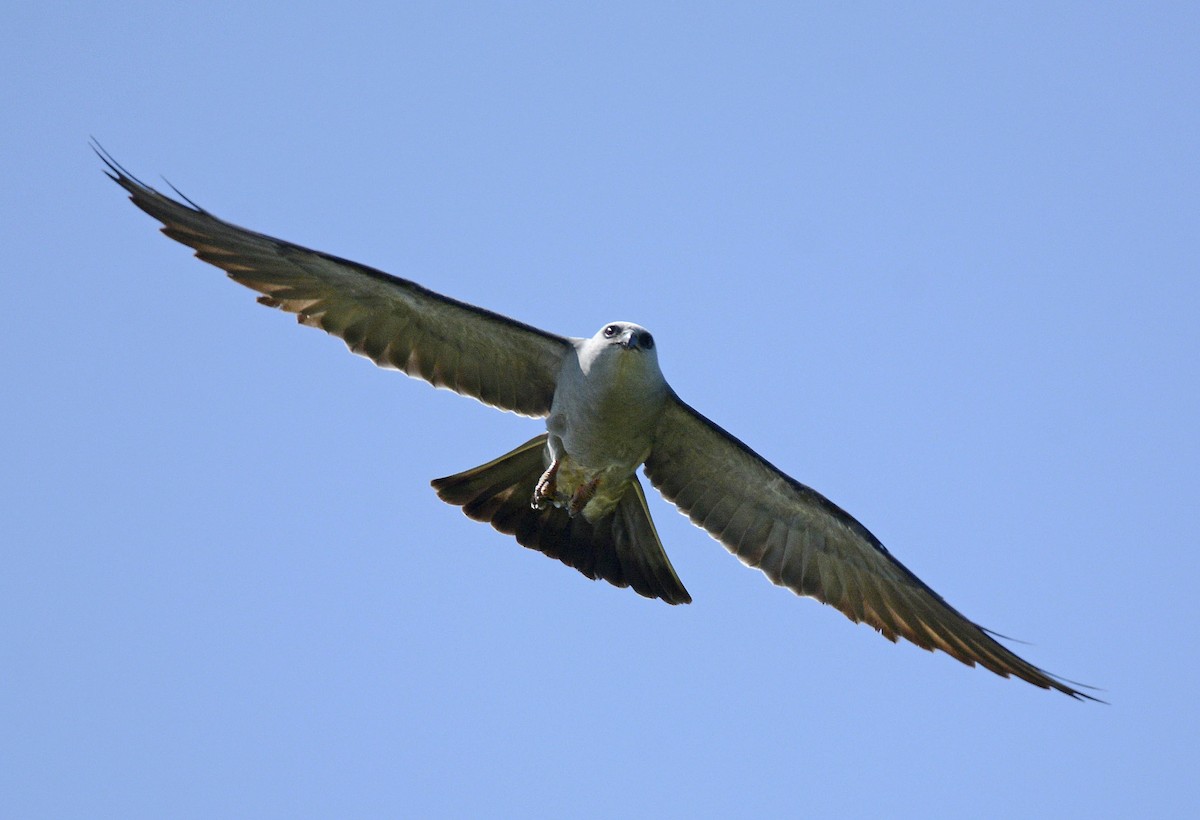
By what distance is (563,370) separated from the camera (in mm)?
11781

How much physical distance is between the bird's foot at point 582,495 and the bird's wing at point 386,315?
0.72m

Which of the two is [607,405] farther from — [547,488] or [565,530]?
[565,530]

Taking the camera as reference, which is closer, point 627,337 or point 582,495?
point 627,337

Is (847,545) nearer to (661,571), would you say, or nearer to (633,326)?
(661,571)

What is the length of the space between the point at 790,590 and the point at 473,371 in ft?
10.3

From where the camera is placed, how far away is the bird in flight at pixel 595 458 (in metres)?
11.4

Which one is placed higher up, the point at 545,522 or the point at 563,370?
the point at 563,370

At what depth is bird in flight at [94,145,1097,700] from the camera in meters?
11.4

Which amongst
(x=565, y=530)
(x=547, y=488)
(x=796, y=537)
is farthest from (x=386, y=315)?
(x=796, y=537)

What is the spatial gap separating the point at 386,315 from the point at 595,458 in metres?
1.96

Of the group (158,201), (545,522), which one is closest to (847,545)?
(545,522)

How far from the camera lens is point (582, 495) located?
468 inches

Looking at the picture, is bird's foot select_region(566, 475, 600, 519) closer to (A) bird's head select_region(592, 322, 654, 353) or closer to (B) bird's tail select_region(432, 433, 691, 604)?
(B) bird's tail select_region(432, 433, 691, 604)

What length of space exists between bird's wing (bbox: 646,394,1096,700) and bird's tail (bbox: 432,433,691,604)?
55 cm
